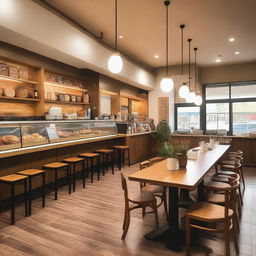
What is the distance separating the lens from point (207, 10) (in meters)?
4.34

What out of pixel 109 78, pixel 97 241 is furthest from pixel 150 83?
pixel 97 241

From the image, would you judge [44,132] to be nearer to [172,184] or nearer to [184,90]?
[172,184]

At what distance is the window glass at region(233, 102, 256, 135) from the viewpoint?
8333mm

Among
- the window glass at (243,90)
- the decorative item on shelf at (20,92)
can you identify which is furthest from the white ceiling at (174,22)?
the decorative item on shelf at (20,92)

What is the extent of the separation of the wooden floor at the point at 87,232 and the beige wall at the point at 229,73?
594 centimetres

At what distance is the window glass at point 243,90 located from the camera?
27.2 ft

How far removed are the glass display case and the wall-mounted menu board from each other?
3917 millimetres

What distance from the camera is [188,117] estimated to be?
30.4 ft

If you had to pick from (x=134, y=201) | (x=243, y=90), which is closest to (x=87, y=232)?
(x=134, y=201)

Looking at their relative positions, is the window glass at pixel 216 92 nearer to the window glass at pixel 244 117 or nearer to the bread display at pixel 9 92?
the window glass at pixel 244 117

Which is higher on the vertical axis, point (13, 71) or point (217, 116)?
point (13, 71)

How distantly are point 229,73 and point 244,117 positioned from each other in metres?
1.84

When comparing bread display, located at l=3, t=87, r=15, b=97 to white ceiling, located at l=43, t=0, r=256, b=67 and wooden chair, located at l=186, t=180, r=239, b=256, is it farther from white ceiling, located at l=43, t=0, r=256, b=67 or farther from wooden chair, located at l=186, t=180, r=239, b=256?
wooden chair, located at l=186, t=180, r=239, b=256

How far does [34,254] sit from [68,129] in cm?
278
